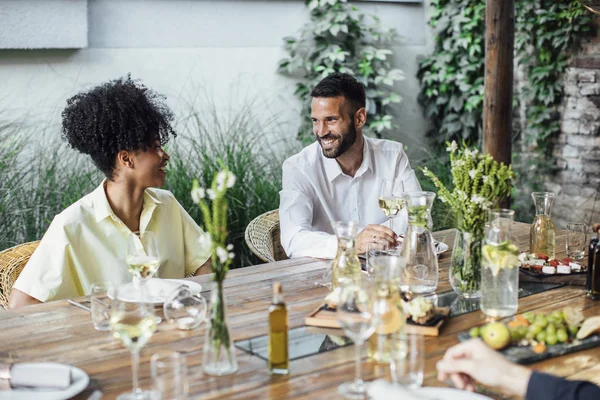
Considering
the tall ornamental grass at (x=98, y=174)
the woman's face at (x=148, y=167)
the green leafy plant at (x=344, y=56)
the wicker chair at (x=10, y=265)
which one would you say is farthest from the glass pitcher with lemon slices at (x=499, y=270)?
the green leafy plant at (x=344, y=56)

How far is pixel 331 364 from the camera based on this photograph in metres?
1.87

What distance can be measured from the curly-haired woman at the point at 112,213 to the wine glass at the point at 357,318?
1.14m

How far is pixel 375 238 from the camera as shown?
2.73 metres

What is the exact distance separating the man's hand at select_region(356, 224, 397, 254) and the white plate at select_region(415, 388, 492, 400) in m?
1.05

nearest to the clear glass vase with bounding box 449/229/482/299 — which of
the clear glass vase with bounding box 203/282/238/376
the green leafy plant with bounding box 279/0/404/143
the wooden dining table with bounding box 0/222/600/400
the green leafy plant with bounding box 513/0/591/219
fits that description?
the wooden dining table with bounding box 0/222/600/400

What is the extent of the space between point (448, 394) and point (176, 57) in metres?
4.12

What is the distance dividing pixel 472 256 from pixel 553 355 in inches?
20.7

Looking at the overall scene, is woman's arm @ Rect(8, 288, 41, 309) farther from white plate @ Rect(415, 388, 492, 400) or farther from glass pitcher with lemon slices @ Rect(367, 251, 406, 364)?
white plate @ Rect(415, 388, 492, 400)

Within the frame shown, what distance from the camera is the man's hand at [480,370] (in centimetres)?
165

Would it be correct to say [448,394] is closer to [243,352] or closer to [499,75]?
[243,352]

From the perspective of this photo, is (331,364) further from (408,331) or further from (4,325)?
(4,325)

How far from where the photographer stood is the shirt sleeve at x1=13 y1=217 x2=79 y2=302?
2.54 metres

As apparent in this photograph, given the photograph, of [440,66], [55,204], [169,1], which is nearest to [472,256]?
[55,204]

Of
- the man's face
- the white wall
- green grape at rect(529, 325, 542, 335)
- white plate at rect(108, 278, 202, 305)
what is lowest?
green grape at rect(529, 325, 542, 335)
